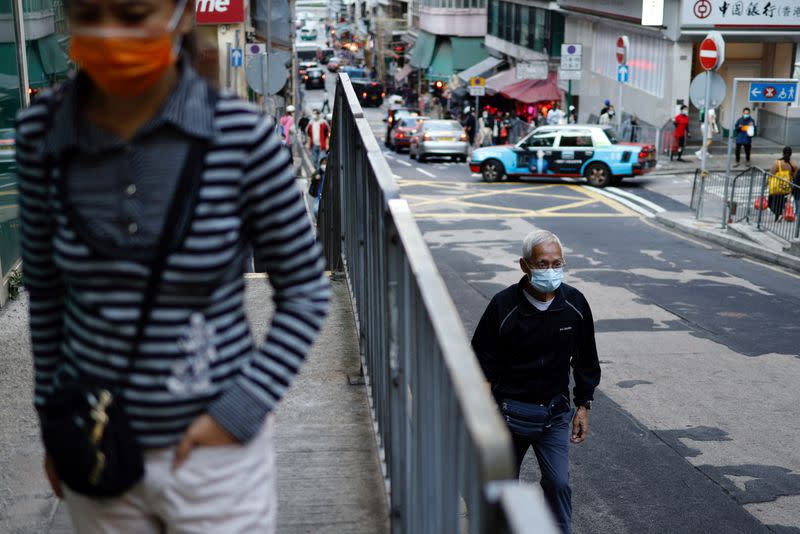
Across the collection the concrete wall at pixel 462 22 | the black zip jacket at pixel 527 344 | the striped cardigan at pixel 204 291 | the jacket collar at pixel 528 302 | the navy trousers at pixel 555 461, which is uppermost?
the concrete wall at pixel 462 22

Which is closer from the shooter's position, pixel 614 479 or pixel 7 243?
pixel 614 479

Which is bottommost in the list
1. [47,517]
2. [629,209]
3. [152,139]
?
[629,209]

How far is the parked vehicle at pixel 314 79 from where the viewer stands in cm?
9244

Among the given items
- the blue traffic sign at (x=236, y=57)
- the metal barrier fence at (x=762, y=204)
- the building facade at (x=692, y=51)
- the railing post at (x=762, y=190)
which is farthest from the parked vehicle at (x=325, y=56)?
the railing post at (x=762, y=190)

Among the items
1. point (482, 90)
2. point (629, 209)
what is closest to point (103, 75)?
point (629, 209)

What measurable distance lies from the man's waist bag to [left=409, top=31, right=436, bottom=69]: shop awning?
73.2 m

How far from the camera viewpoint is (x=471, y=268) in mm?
18547

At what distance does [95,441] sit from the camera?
2.23 metres

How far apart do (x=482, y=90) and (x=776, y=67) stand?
13.3m

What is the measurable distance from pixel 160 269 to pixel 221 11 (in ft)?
84.1

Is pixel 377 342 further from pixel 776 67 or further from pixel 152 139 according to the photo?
pixel 776 67

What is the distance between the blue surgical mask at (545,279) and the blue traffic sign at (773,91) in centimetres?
1823

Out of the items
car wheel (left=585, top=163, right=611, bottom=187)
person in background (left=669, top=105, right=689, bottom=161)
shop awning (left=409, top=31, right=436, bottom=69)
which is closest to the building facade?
person in background (left=669, top=105, right=689, bottom=161)

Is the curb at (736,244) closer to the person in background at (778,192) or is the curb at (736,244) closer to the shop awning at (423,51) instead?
the person in background at (778,192)
